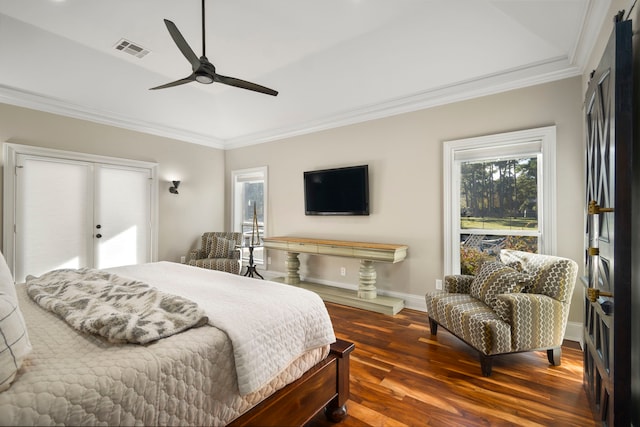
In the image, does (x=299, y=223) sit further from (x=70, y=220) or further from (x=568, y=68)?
(x=568, y=68)

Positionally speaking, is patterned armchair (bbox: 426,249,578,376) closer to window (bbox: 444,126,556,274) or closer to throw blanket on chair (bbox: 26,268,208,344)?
window (bbox: 444,126,556,274)

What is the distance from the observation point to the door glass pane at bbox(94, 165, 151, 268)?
421cm

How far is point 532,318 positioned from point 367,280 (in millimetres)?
1813

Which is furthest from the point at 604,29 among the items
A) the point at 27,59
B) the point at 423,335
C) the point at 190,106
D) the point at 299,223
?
Answer: the point at 27,59

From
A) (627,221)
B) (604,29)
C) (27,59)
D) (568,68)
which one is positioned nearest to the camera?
(627,221)

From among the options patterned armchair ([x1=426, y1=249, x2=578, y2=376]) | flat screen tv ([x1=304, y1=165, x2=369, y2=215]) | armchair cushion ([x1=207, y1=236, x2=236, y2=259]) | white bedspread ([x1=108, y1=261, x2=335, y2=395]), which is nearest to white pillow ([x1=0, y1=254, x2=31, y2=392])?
white bedspread ([x1=108, y1=261, x2=335, y2=395])

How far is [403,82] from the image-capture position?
11.3ft

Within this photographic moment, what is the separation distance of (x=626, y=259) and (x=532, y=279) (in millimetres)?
1335

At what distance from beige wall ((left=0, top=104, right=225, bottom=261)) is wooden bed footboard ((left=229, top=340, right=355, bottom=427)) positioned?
4.10 metres

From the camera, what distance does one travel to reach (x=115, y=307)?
1514 millimetres

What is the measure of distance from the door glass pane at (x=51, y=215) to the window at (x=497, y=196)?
4.74m

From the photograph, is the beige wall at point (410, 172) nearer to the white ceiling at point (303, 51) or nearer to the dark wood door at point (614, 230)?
the white ceiling at point (303, 51)

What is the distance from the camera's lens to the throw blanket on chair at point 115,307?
119cm

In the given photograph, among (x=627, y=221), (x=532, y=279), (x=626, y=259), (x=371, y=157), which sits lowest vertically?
(x=532, y=279)
